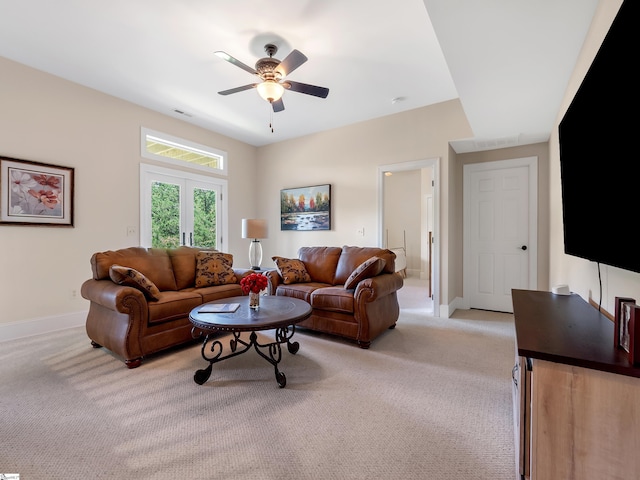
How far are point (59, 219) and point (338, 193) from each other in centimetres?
372

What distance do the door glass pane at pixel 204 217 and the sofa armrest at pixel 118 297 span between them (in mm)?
2329

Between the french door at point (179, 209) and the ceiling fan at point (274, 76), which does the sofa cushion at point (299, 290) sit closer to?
the ceiling fan at point (274, 76)

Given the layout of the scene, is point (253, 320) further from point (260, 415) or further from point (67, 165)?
point (67, 165)

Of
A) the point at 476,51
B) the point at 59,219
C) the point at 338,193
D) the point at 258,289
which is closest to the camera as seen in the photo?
the point at 476,51

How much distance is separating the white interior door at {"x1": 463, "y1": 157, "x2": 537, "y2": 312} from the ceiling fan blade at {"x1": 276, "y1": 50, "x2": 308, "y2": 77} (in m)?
3.17

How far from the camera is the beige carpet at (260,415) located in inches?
56.9

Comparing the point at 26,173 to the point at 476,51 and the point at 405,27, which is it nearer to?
the point at 405,27

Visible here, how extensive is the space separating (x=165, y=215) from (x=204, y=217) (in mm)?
685

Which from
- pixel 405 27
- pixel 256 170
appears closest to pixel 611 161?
pixel 405 27

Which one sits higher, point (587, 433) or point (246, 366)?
point (587, 433)

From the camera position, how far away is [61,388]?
2.14 meters

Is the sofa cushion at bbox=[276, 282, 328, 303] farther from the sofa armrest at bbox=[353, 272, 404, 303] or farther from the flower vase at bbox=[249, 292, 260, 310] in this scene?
the flower vase at bbox=[249, 292, 260, 310]

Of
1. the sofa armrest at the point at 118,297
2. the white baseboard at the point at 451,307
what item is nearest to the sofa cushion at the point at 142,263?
the sofa armrest at the point at 118,297

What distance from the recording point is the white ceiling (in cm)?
187
